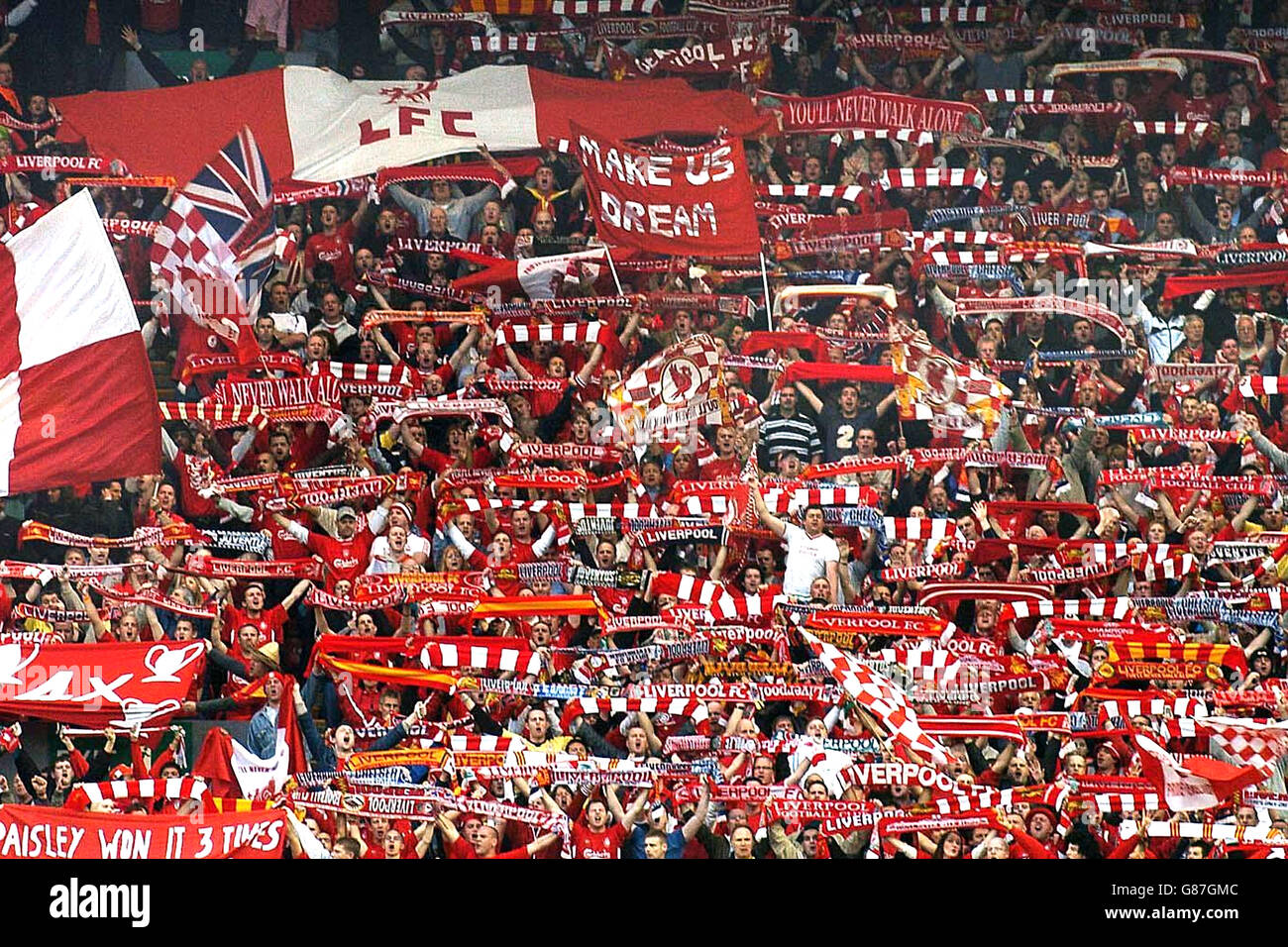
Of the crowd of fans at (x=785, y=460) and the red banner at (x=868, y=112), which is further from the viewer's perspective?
the red banner at (x=868, y=112)

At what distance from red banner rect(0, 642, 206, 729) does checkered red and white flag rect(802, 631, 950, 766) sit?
2.06 m

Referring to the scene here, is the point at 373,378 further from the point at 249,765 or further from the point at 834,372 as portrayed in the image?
the point at 834,372

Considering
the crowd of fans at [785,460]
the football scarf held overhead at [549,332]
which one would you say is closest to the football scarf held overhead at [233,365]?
the crowd of fans at [785,460]

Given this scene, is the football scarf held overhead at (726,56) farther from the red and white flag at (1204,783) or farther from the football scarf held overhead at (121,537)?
the red and white flag at (1204,783)

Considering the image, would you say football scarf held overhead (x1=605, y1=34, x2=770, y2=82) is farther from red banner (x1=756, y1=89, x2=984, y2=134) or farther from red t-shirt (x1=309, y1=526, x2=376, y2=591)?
red t-shirt (x1=309, y1=526, x2=376, y2=591)

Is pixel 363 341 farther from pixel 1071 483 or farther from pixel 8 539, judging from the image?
pixel 1071 483

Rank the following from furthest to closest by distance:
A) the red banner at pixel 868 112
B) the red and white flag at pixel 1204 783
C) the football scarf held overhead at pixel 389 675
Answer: the red banner at pixel 868 112 → the football scarf held overhead at pixel 389 675 → the red and white flag at pixel 1204 783

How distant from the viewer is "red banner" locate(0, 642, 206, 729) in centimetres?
539

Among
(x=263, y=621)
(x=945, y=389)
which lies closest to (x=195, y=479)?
(x=263, y=621)

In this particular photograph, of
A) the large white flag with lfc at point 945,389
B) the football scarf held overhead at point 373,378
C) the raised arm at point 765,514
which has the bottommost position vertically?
the raised arm at point 765,514

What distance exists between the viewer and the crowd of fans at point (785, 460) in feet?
17.6

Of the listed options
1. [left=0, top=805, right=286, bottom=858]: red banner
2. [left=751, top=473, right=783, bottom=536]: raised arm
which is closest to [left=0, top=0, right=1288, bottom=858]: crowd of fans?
[left=751, top=473, right=783, bottom=536]: raised arm

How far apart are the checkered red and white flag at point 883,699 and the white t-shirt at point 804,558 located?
0.65ft
